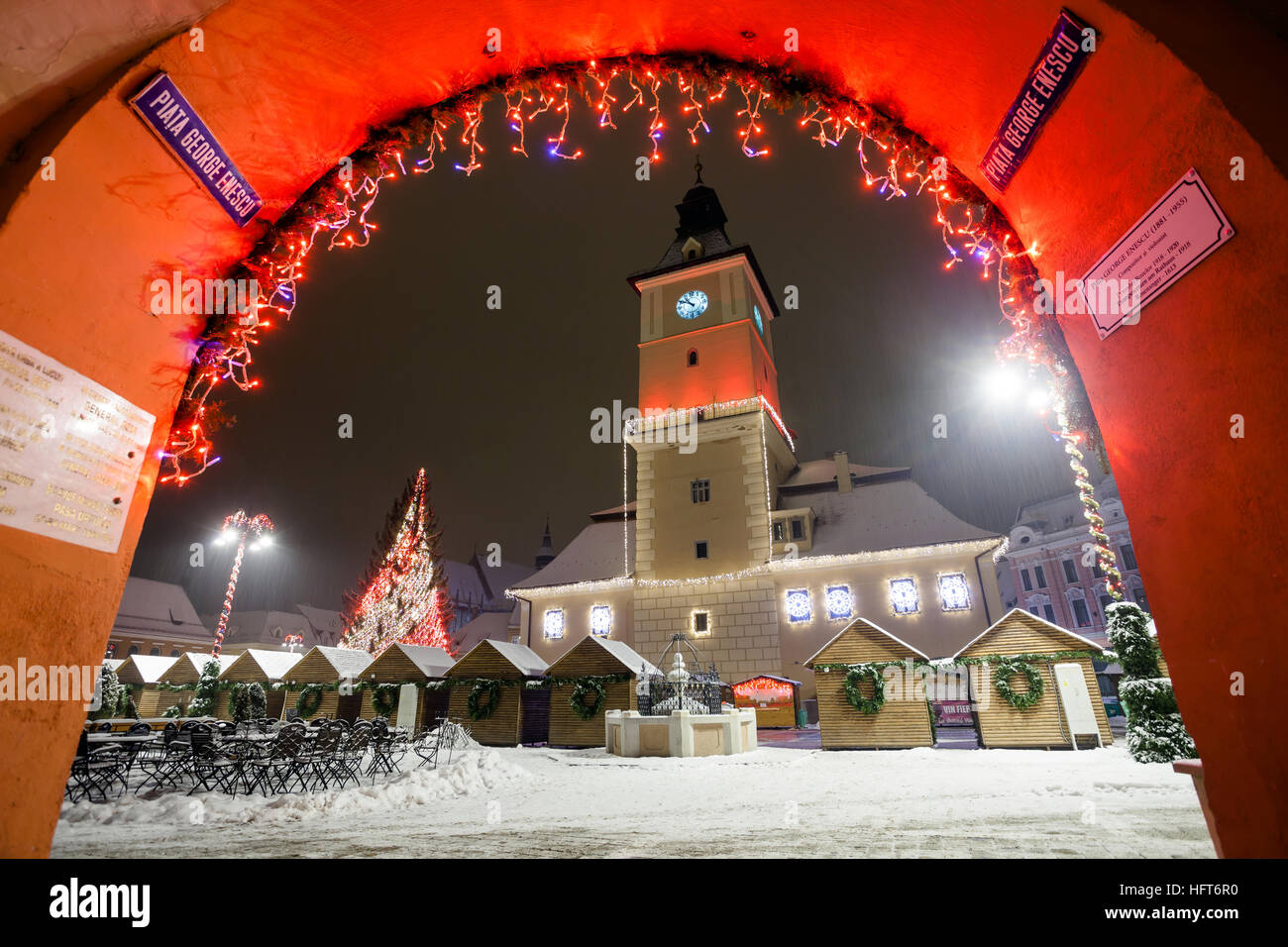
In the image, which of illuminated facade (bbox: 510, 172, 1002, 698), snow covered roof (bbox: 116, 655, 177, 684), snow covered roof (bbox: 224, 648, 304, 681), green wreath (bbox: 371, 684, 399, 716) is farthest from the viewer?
snow covered roof (bbox: 116, 655, 177, 684)

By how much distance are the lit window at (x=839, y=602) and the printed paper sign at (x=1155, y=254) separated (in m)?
22.8

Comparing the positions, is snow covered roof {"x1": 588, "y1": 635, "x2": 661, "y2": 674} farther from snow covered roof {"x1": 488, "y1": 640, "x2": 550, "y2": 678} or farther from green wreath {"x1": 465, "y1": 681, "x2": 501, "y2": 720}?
green wreath {"x1": 465, "y1": 681, "x2": 501, "y2": 720}

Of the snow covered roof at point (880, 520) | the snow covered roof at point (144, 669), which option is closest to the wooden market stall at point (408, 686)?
the snow covered roof at point (144, 669)

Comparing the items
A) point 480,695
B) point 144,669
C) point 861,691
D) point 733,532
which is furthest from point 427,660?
point 861,691

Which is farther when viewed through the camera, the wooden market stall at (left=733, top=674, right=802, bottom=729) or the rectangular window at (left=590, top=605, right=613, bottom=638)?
the rectangular window at (left=590, top=605, right=613, bottom=638)

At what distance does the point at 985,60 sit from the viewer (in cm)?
381

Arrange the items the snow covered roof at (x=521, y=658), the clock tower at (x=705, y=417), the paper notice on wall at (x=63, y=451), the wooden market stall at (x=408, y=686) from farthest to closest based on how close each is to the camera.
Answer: the clock tower at (x=705, y=417), the snow covered roof at (x=521, y=658), the wooden market stall at (x=408, y=686), the paper notice on wall at (x=63, y=451)

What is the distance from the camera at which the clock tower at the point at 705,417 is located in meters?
27.5

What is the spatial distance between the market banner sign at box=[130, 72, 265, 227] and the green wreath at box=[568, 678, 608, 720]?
1903cm

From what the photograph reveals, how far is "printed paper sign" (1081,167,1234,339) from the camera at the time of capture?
9.05ft

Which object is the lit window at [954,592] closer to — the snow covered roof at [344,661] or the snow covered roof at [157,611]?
the snow covered roof at [344,661]

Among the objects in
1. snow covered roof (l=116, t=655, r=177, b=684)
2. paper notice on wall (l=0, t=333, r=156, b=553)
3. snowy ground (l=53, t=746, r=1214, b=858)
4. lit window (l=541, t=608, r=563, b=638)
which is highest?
lit window (l=541, t=608, r=563, b=638)

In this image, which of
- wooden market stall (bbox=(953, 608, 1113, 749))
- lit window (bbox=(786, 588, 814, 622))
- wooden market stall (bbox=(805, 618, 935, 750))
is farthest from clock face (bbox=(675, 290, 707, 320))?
wooden market stall (bbox=(953, 608, 1113, 749))

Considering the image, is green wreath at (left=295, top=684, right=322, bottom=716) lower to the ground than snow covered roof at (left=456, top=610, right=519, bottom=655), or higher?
lower
